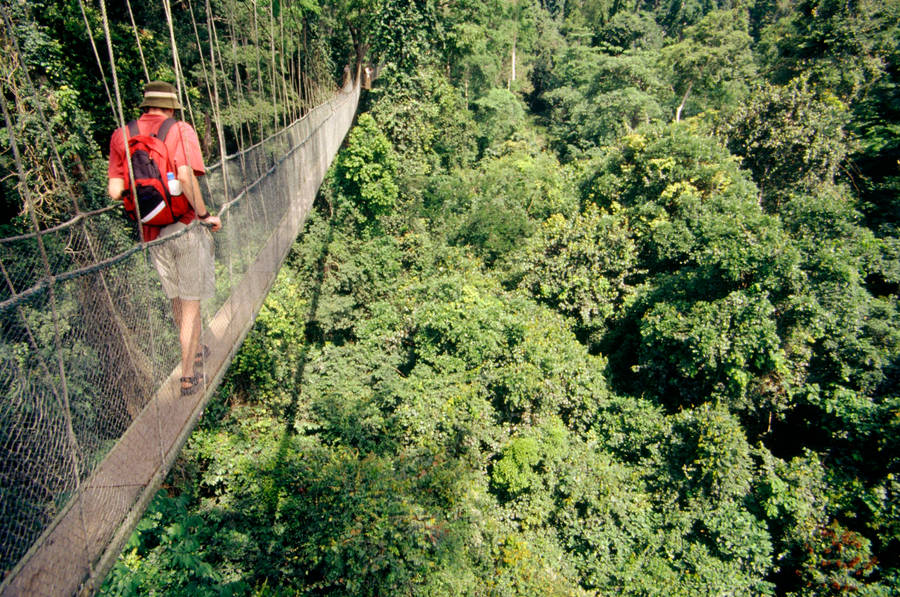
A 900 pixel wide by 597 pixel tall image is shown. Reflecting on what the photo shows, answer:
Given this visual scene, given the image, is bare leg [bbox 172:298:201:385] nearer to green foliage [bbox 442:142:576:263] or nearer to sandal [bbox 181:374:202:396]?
sandal [bbox 181:374:202:396]

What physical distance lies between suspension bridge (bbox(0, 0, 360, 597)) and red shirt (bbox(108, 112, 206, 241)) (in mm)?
178

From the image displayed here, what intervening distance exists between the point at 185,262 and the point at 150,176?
524 mm

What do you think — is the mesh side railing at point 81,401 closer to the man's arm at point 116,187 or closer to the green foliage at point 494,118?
the man's arm at point 116,187

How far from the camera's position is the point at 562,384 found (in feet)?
26.2

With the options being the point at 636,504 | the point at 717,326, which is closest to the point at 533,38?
the point at 717,326

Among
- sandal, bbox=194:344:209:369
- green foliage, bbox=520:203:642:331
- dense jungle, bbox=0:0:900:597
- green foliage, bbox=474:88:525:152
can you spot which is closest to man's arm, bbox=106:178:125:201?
sandal, bbox=194:344:209:369

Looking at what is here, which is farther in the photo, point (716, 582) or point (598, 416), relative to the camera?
point (598, 416)

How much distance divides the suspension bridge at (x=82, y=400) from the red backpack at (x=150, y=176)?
0.17 meters

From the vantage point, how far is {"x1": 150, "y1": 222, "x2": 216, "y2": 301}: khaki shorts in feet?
8.21

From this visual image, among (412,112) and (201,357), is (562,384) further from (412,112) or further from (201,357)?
(412,112)

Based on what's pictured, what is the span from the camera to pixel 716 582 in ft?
21.0

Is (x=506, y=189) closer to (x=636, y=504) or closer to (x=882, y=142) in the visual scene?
(x=636, y=504)

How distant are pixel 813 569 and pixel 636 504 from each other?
236cm

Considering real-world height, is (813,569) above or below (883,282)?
below
